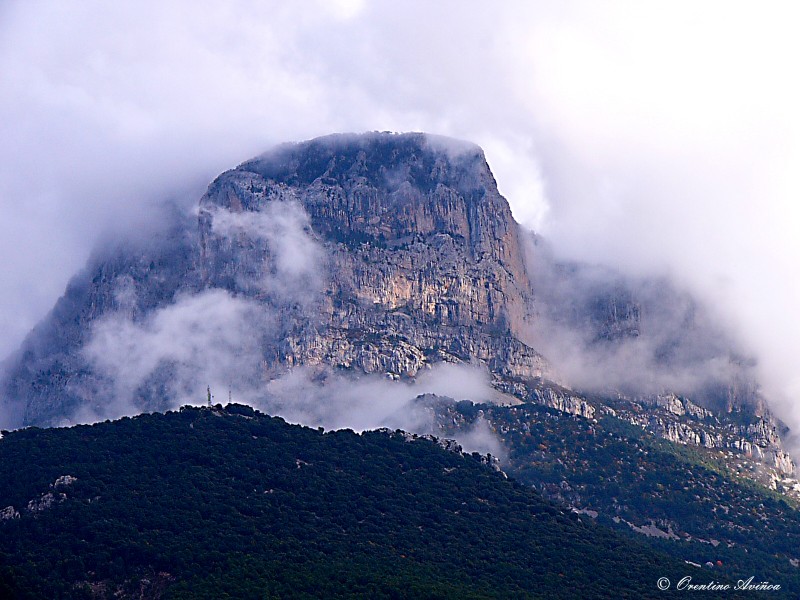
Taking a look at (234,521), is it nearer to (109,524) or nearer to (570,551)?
(109,524)

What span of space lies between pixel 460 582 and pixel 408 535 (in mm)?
14446

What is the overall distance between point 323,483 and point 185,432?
684 inches

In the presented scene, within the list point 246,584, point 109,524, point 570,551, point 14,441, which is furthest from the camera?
point 14,441

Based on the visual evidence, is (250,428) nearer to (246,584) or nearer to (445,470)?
(445,470)

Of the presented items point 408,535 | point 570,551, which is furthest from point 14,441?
point 570,551

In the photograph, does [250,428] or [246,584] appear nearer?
[246,584]

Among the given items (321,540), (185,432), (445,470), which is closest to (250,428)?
(185,432)

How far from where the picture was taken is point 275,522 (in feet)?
503

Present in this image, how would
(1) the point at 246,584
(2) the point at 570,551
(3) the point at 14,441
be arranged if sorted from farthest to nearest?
(3) the point at 14,441
(2) the point at 570,551
(1) the point at 246,584

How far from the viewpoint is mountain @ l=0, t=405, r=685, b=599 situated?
138m

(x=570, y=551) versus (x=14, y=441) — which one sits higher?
(x=14, y=441)

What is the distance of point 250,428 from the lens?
593 ft

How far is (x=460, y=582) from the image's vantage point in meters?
142

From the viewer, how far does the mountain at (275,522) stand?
452 feet
